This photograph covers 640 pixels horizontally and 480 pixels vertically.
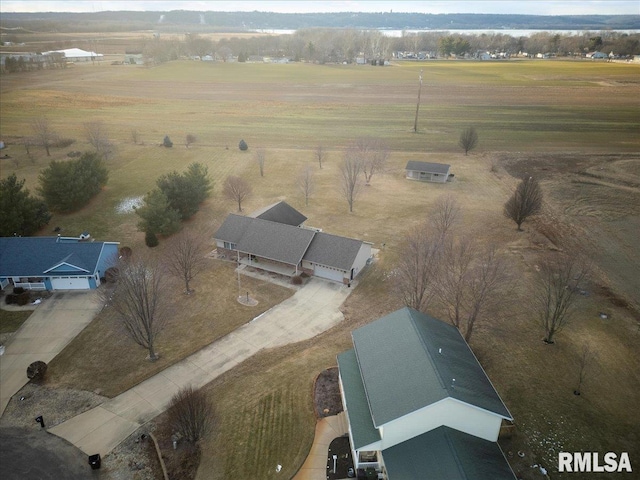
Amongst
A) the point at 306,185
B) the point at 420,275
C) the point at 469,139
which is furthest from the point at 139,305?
the point at 469,139

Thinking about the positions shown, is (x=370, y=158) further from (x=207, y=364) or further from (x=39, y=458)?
(x=39, y=458)

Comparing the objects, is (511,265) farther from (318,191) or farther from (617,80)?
(617,80)

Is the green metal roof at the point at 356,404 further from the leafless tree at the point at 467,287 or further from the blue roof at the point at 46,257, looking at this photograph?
the blue roof at the point at 46,257

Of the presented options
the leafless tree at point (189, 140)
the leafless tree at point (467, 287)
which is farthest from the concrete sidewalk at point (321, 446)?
the leafless tree at point (189, 140)

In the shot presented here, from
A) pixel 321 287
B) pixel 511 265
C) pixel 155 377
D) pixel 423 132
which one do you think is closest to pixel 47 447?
pixel 155 377

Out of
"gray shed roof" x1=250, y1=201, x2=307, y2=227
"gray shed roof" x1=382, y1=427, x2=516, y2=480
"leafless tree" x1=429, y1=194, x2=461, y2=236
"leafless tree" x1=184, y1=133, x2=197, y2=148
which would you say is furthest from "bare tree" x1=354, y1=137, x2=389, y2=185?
"gray shed roof" x1=382, y1=427, x2=516, y2=480

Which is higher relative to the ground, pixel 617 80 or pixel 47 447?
pixel 617 80

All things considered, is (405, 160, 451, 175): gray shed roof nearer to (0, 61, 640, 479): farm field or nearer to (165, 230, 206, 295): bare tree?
(0, 61, 640, 479): farm field
